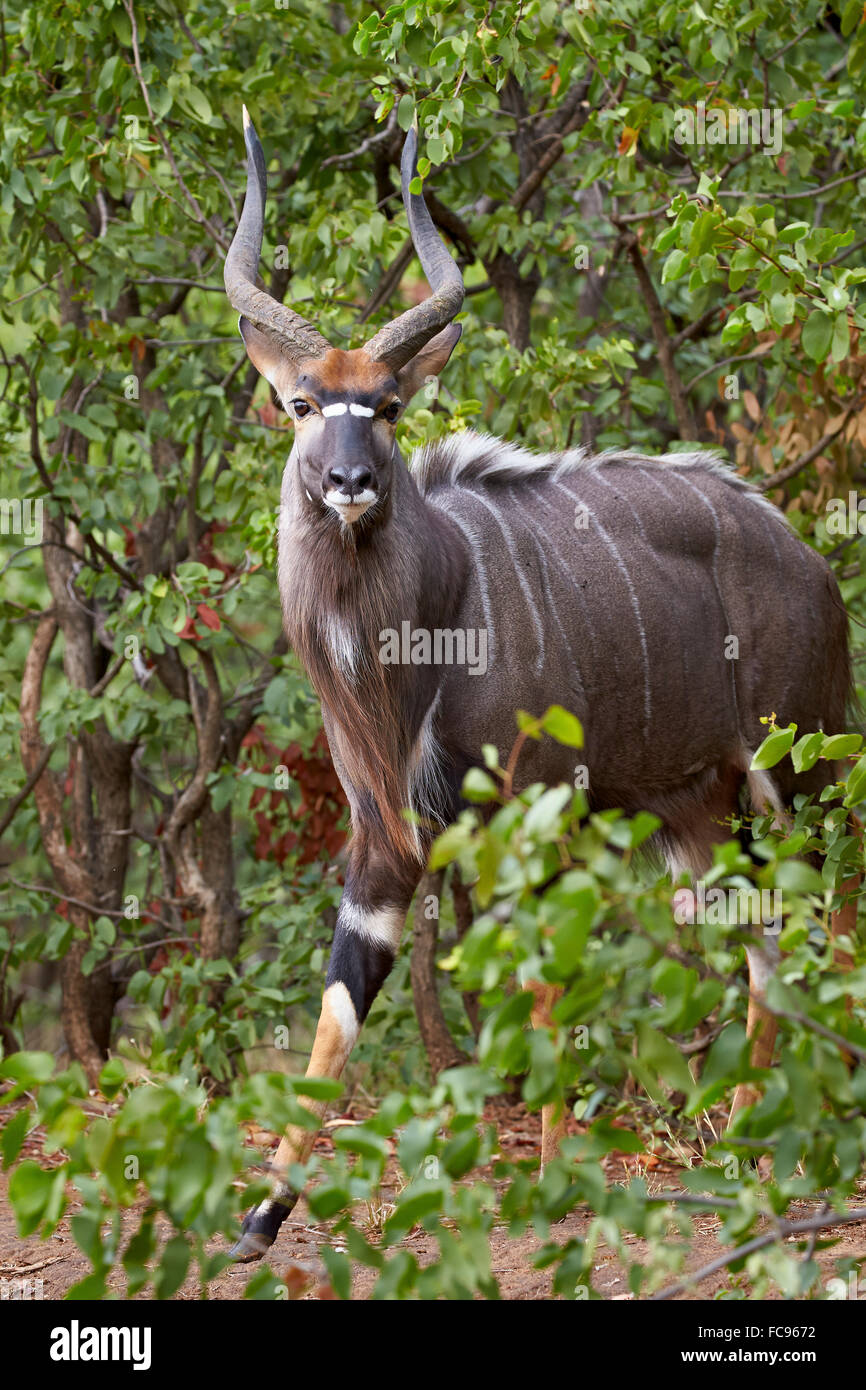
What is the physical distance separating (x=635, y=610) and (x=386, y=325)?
0.93m

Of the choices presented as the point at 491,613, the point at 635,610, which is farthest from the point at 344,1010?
the point at 635,610

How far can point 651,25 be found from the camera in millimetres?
Answer: 4059

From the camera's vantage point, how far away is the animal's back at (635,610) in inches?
137

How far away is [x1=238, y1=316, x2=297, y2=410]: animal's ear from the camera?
332 centimetres

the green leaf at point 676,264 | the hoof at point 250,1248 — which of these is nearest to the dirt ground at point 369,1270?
the hoof at point 250,1248

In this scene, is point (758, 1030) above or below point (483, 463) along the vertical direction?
below

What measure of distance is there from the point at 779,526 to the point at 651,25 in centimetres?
134

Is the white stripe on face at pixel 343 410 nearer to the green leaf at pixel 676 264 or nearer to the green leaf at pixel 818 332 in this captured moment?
the green leaf at pixel 676 264

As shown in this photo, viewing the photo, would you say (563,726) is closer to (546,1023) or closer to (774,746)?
(774,746)

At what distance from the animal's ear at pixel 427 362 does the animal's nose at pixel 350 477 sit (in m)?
0.43

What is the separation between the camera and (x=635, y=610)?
3760mm

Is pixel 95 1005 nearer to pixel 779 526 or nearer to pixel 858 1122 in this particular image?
pixel 779 526

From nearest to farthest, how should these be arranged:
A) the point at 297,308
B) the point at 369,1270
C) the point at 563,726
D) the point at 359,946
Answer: the point at 563,726, the point at 369,1270, the point at 359,946, the point at 297,308

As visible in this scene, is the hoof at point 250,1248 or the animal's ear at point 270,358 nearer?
the hoof at point 250,1248
